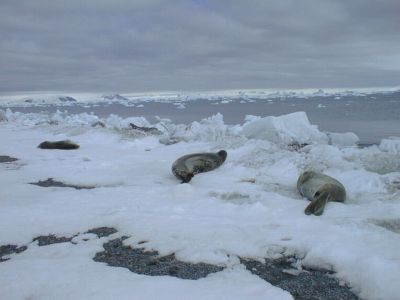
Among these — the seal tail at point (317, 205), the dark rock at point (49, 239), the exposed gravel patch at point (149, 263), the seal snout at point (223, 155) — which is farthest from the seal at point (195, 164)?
the exposed gravel patch at point (149, 263)

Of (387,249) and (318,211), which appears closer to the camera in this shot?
(387,249)

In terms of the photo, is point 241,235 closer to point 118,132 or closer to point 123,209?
point 123,209

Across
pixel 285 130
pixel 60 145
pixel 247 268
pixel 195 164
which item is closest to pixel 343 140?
pixel 285 130

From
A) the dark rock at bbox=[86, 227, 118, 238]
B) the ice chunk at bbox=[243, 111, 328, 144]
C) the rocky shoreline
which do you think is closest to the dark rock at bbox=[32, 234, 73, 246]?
the rocky shoreline

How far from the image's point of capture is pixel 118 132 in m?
14.6

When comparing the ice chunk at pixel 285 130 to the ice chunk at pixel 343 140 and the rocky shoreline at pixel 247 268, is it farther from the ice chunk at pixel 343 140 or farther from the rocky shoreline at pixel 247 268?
the rocky shoreline at pixel 247 268

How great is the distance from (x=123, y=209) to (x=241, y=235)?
1.74m

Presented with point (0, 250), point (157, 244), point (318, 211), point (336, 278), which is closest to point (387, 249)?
point (336, 278)

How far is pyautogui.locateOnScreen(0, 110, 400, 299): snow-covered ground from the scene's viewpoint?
3512 mm

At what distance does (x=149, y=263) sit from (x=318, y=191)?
2841mm

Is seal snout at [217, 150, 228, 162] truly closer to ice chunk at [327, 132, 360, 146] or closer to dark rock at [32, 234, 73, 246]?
dark rock at [32, 234, 73, 246]

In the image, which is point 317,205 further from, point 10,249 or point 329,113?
Result: point 329,113

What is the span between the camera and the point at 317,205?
17.9ft

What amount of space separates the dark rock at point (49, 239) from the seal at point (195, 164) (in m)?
3.01
